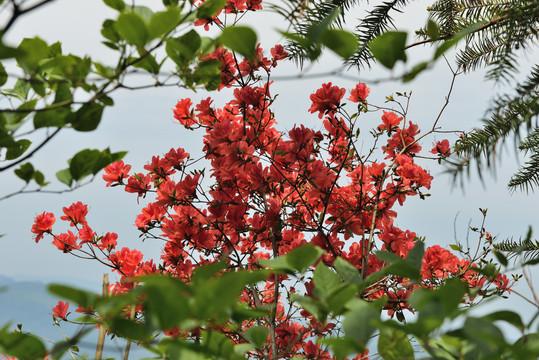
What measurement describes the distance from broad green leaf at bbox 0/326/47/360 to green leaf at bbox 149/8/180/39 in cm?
39

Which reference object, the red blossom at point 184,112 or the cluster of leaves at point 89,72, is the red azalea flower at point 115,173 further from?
the cluster of leaves at point 89,72

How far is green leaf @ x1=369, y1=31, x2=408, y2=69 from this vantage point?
1.88ft

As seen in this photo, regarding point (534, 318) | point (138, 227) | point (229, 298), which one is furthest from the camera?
point (138, 227)

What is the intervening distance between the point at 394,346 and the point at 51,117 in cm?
57

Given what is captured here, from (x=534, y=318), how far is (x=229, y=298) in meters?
0.38

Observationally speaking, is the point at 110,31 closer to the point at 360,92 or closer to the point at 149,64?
the point at 149,64

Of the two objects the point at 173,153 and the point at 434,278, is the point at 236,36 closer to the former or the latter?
the point at 173,153

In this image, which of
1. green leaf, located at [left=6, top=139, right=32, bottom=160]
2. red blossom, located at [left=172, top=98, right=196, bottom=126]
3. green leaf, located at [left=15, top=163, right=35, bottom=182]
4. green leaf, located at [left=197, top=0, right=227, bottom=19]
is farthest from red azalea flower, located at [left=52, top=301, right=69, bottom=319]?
green leaf, located at [left=197, top=0, right=227, bottom=19]

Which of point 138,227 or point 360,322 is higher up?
point 138,227

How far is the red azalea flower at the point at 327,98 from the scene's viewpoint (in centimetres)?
173

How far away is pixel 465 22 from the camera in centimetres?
253

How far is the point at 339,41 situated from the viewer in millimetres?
586

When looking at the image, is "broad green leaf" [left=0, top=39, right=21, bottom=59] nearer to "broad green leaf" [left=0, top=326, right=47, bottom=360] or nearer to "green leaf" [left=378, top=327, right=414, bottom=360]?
"broad green leaf" [left=0, top=326, right=47, bottom=360]

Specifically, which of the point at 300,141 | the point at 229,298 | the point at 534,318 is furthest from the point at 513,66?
the point at 229,298
